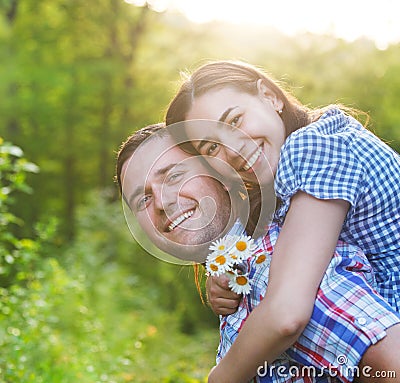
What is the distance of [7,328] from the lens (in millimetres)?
3689

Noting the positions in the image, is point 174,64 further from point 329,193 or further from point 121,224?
point 329,193

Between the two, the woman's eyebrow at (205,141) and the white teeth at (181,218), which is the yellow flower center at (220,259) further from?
the woman's eyebrow at (205,141)

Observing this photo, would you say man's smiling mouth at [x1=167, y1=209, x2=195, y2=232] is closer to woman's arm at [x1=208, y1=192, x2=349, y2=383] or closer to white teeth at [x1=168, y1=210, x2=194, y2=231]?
white teeth at [x1=168, y1=210, x2=194, y2=231]

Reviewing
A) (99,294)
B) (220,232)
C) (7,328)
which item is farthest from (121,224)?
(220,232)

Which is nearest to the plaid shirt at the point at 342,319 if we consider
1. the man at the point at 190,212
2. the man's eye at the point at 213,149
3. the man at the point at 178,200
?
the man at the point at 190,212

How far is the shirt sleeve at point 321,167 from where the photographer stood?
1.62m

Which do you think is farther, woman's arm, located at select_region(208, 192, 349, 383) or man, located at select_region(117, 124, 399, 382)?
man, located at select_region(117, 124, 399, 382)

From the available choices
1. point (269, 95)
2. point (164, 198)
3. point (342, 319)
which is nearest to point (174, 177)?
point (164, 198)

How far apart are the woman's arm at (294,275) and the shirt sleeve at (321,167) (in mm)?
29

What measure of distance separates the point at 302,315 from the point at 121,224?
29.3 ft

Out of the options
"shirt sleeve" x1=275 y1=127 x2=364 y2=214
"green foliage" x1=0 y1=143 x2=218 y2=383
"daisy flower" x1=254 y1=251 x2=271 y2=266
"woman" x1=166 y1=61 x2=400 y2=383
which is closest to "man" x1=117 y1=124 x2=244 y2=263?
"woman" x1=166 y1=61 x2=400 y2=383

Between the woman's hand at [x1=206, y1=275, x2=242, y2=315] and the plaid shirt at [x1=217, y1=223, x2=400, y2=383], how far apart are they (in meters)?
0.14

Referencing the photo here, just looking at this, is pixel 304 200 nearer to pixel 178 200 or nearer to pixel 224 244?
pixel 224 244

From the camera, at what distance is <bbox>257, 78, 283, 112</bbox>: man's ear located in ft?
6.78
